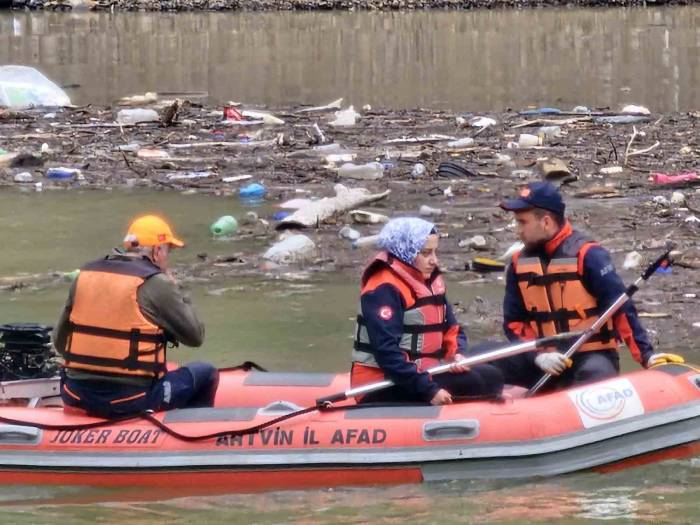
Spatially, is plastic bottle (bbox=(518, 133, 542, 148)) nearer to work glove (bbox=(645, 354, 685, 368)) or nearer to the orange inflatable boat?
work glove (bbox=(645, 354, 685, 368))

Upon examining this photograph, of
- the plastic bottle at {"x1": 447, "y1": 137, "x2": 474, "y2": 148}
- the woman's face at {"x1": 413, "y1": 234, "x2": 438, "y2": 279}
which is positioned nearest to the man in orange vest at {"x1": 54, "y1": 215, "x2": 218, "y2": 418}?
the woman's face at {"x1": 413, "y1": 234, "x2": 438, "y2": 279}

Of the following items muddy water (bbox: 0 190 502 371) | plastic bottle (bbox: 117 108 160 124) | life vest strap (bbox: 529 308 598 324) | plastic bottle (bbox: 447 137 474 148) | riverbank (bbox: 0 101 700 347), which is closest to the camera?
life vest strap (bbox: 529 308 598 324)

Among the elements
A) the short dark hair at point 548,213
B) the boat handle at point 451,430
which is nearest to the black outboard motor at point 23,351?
the boat handle at point 451,430

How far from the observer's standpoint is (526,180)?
12.4m

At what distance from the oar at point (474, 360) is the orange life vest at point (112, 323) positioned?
77cm

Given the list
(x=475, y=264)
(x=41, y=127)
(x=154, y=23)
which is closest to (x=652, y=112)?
(x=41, y=127)

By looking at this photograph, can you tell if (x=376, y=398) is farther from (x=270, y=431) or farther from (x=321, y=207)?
(x=321, y=207)

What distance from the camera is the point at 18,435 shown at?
5848mm

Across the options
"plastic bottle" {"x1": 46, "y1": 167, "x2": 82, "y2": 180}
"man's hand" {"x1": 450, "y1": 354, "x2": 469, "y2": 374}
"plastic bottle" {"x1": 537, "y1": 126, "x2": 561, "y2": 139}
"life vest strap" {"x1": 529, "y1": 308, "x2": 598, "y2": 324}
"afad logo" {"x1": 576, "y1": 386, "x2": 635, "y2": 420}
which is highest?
"life vest strap" {"x1": 529, "y1": 308, "x2": 598, "y2": 324}

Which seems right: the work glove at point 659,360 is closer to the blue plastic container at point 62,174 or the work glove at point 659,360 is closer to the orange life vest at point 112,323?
the orange life vest at point 112,323

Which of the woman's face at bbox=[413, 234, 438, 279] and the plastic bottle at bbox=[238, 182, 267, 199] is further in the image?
the plastic bottle at bbox=[238, 182, 267, 199]

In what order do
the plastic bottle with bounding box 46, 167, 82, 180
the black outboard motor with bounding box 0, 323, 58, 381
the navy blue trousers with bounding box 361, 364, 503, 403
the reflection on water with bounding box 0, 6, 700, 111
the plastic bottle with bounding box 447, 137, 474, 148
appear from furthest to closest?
1. the reflection on water with bounding box 0, 6, 700, 111
2. the plastic bottle with bounding box 447, 137, 474, 148
3. the plastic bottle with bounding box 46, 167, 82, 180
4. the black outboard motor with bounding box 0, 323, 58, 381
5. the navy blue trousers with bounding box 361, 364, 503, 403

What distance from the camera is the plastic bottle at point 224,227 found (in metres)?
10.6

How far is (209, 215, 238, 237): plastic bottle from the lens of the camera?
10.6m
